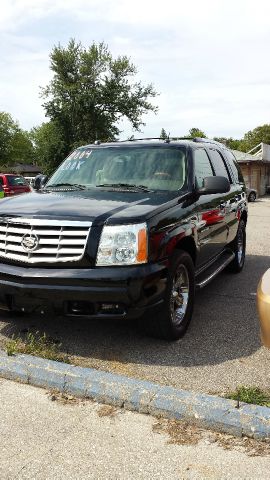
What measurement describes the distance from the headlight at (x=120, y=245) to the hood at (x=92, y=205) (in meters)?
0.07

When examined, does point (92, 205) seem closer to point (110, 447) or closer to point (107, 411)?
point (107, 411)

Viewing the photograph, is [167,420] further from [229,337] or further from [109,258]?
[229,337]

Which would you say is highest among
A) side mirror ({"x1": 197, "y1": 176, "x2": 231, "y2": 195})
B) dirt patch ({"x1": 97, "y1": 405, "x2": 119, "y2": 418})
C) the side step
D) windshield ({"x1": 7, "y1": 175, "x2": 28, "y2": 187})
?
side mirror ({"x1": 197, "y1": 176, "x2": 231, "y2": 195})

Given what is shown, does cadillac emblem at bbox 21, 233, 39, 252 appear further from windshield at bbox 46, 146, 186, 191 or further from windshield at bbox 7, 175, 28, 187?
windshield at bbox 7, 175, 28, 187

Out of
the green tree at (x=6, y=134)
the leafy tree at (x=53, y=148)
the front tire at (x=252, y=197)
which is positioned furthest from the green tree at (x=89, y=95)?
the green tree at (x=6, y=134)

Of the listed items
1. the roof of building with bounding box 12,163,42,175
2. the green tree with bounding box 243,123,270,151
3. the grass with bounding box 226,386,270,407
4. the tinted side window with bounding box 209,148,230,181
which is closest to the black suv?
the grass with bounding box 226,386,270,407

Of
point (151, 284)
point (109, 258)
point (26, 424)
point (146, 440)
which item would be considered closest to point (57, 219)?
point (109, 258)

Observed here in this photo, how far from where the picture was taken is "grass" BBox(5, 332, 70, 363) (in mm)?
3871

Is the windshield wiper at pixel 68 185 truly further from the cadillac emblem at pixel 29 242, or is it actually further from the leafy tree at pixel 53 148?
the leafy tree at pixel 53 148

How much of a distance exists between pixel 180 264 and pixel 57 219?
1208mm

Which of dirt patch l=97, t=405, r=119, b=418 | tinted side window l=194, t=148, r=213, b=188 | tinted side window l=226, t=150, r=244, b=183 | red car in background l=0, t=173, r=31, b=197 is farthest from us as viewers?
red car in background l=0, t=173, r=31, b=197

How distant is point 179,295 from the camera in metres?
4.50

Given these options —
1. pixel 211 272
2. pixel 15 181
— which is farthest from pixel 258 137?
pixel 211 272

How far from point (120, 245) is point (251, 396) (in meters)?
1.45
